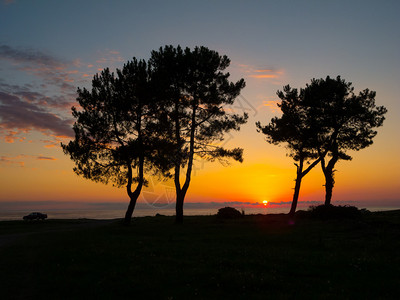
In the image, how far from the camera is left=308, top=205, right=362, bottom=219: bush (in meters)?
34.3

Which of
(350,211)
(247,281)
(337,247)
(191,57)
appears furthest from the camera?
(191,57)

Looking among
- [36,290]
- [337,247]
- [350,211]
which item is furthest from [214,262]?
[350,211]

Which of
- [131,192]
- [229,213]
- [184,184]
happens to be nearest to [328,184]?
[229,213]

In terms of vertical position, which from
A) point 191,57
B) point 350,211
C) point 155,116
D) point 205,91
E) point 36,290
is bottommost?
point 36,290

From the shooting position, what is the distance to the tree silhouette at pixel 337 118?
1676 inches

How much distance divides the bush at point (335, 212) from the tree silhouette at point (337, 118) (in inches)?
267

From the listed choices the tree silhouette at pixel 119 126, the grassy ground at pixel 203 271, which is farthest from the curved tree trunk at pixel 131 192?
the grassy ground at pixel 203 271

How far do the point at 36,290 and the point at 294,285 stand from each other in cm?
844

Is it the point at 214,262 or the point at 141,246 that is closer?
the point at 214,262

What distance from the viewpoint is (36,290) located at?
36.3 feet

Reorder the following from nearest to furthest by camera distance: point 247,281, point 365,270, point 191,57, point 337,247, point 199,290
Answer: point 199,290 < point 247,281 < point 365,270 < point 337,247 < point 191,57

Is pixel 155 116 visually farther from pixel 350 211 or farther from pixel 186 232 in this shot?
pixel 350 211

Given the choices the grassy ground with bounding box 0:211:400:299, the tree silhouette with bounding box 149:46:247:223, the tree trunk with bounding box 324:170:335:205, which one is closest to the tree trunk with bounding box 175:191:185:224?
the tree silhouette with bounding box 149:46:247:223

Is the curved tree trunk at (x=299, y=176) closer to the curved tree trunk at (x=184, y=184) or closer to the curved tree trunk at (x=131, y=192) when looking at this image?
the curved tree trunk at (x=184, y=184)
